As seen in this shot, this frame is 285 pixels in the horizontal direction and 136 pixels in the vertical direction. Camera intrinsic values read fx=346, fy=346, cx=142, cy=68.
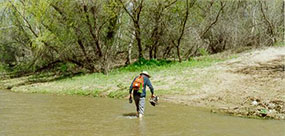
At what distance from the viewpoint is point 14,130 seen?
952 centimetres

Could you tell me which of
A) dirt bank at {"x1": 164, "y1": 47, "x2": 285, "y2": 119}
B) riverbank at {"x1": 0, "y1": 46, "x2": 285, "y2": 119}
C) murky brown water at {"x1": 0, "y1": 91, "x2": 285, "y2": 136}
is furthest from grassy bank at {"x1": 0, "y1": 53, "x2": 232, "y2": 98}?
murky brown water at {"x1": 0, "y1": 91, "x2": 285, "y2": 136}

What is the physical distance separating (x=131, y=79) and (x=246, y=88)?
750cm

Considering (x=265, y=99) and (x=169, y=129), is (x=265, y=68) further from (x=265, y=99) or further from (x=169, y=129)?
(x=169, y=129)

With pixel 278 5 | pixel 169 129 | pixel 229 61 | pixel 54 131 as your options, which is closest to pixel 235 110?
pixel 169 129

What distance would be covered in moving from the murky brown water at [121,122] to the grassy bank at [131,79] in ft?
11.9

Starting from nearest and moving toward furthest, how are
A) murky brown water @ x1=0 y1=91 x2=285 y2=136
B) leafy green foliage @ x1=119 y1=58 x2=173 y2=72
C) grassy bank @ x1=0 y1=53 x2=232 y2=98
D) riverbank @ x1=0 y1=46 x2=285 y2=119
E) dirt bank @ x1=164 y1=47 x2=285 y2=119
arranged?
murky brown water @ x1=0 y1=91 x2=285 y2=136, dirt bank @ x1=164 y1=47 x2=285 y2=119, riverbank @ x1=0 y1=46 x2=285 y2=119, grassy bank @ x1=0 y1=53 x2=232 y2=98, leafy green foliage @ x1=119 y1=58 x2=173 y2=72

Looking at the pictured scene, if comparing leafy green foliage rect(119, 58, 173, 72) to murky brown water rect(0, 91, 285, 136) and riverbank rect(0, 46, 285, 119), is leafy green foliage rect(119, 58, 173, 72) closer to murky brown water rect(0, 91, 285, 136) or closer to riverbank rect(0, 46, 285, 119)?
riverbank rect(0, 46, 285, 119)

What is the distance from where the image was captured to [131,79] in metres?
21.4

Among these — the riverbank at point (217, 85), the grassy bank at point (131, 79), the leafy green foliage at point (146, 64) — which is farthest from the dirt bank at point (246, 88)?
the leafy green foliage at point (146, 64)

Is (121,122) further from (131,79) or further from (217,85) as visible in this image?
(131,79)

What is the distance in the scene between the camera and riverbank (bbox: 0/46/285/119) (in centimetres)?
1398

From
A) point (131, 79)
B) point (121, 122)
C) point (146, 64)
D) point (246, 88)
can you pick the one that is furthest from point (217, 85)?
point (146, 64)

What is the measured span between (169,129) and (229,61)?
14.1 metres

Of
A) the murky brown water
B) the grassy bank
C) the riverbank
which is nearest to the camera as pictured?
the murky brown water
